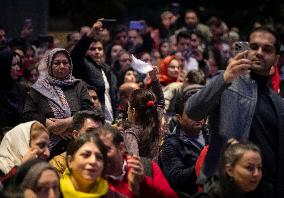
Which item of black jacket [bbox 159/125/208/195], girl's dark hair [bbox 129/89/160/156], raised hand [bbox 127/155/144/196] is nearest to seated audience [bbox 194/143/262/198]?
raised hand [bbox 127/155/144/196]

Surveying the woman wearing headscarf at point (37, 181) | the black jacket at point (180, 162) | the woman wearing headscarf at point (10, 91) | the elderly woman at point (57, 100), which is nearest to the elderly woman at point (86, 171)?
the woman wearing headscarf at point (37, 181)

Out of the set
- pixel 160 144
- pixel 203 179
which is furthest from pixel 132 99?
pixel 203 179

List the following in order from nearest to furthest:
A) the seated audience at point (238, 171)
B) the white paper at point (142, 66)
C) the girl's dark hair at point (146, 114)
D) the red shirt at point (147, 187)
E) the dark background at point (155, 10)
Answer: the seated audience at point (238, 171)
the red shirt at point (147, 187)
the girl's dark hair at point (146, 114)
the white paper at point (142, 66)
the dark background at point (155, 10)

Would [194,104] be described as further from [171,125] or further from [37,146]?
[171,125]

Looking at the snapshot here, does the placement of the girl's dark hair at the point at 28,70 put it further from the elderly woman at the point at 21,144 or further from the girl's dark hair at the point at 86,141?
the girl's dark hair at the point at 86,141

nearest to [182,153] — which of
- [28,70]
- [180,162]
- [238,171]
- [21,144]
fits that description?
[180,162]

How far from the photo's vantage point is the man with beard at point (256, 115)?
254 inches

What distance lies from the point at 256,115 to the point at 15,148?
2.08 meters

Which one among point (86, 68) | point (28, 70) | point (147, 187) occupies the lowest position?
point (28, 70)

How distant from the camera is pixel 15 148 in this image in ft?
25.2

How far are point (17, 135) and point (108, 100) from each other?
3.83 meters

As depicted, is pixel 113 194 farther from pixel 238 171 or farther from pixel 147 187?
pixel 238 171

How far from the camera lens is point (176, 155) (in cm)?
807

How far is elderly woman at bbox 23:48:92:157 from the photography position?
29.4 ft
